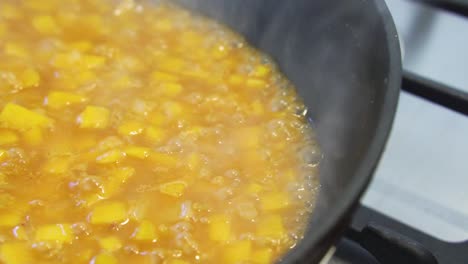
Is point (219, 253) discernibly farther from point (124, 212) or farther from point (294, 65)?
point (294, 65)

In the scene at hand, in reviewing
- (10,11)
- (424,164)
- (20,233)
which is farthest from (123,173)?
(424,164)

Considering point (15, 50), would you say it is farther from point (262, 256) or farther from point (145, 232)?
point (262, 256)

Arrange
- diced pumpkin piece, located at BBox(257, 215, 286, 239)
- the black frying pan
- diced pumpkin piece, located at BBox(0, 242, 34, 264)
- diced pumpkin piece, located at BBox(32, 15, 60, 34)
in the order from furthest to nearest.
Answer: diced pumpkin piece, located at BBox(32, 15, 60, 34) < diced pumpkin piece, located at BBox(257, 215, 286, 239) < diced pumpkin piece, located at BBox(0, 242, 34, 264) < the black frying pan

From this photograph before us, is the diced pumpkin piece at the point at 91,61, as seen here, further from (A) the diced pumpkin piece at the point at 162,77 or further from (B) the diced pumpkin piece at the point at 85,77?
(A) the diced pumpkin piece at the point at 162,77

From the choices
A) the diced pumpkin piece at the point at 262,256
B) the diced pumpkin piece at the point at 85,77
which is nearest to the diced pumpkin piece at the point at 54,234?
the diced pumpkin piece at the point at 262,256

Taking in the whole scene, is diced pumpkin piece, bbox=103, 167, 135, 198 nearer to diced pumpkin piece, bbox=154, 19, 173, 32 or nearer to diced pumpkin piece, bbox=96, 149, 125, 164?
diced pumpkin piece, bbox=96, 149, 125, 164

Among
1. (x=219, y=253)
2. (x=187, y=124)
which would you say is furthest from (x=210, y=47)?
(x=219, y=253)

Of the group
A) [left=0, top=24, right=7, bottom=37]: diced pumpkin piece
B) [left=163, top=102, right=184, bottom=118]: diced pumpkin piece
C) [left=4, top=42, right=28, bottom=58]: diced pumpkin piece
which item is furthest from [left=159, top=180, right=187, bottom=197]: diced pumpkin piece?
[left=0, top=24, right=7, bottom=37]: diced pumpkin piece
